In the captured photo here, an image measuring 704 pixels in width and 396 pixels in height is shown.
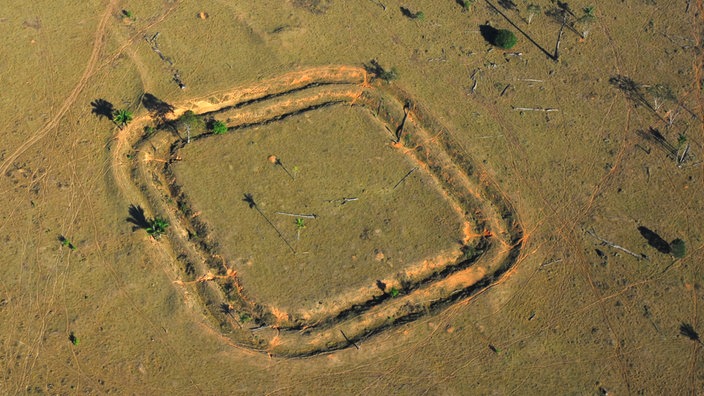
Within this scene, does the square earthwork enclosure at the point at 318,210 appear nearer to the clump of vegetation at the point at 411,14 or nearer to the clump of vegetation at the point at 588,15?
the clump of vegetation at the point at 411,14

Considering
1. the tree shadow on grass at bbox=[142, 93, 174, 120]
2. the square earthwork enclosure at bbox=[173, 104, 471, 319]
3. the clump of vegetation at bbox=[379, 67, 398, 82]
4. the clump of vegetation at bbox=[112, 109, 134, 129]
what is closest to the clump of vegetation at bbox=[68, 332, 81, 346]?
the square earthwork enclosure at bbox=[173, 104, 471, 319]

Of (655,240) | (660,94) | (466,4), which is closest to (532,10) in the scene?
(466,4)

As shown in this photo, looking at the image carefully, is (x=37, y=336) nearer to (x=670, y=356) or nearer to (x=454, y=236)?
(x=454, y=236)

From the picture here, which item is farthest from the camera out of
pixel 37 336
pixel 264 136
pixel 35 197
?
pixel 264 136

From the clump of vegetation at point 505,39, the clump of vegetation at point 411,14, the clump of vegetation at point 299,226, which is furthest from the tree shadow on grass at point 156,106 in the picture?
the clump of vegetation at point 505,39

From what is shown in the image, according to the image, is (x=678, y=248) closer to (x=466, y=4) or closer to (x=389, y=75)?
(x=389, y=75)

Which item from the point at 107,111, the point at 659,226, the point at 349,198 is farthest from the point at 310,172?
the point at 659,226
